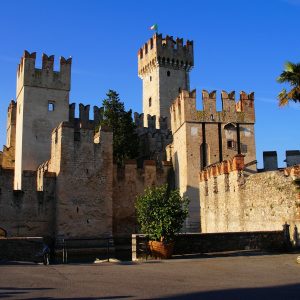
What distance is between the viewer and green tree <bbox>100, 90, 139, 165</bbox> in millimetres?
38453

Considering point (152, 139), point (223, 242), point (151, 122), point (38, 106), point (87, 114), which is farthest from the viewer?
point (151, 122)

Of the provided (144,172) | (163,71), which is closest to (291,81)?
(144,172)

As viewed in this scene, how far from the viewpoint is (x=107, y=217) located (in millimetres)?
29734

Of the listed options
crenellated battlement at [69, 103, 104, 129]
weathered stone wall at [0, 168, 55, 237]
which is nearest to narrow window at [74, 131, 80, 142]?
weathered stone wall at [0, 168, 55, 237]

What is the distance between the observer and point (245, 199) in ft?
74.0

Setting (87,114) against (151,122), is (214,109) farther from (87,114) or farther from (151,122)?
(151,122)

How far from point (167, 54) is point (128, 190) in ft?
104

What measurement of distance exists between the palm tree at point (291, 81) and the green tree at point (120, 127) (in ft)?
74.4

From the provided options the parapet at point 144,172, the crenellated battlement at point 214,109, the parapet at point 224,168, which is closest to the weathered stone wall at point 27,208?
the parapet at point 144,172

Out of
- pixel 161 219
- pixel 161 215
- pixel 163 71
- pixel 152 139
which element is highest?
pixel 163 71

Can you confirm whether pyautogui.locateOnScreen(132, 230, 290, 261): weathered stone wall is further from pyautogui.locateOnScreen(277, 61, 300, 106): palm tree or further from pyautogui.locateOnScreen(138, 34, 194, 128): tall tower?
pyautogui.locateOnScreen(138, 34, 194, 128): tall tower

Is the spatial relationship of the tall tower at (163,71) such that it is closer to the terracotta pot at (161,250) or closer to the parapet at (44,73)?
the parapet at (44,73)

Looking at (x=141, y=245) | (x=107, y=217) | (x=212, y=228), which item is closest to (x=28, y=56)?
(x=107, y=217)

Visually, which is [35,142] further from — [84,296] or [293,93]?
[84,296]
